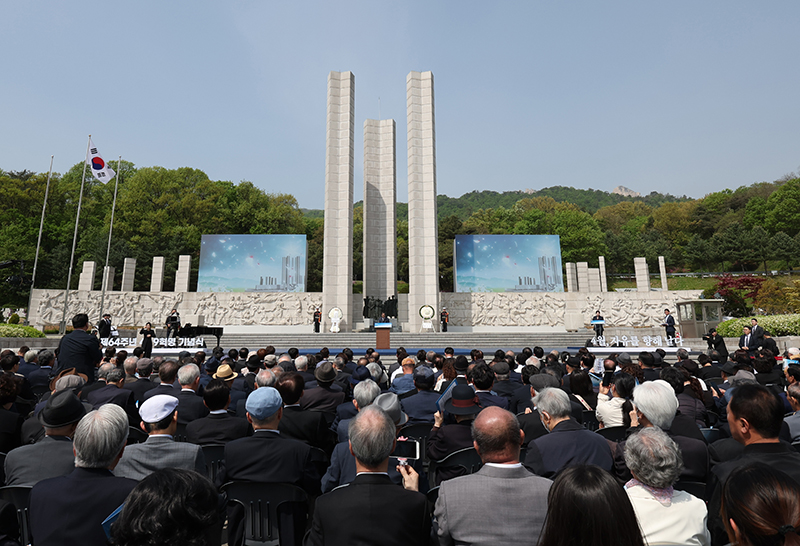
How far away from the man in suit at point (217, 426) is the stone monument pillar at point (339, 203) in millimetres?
16674

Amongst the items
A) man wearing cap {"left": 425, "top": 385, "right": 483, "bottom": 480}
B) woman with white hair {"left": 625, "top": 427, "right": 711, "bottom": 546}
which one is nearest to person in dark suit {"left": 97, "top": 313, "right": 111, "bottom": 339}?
man wearing cap {"left": 425, "top": 385, "right": 483, "bottom": 480}

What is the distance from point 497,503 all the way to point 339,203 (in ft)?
64.6

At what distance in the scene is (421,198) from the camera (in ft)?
68.6

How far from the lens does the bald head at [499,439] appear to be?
185 cm

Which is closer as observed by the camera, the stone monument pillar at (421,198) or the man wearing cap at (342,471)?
the man wearing cap at (342,471)

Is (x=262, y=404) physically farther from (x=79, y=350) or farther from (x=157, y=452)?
(x=79, y=350)

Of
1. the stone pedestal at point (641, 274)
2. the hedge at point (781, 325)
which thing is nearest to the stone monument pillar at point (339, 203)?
the hedge at point (781, 325)

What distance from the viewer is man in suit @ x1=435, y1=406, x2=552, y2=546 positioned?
5.49 feet

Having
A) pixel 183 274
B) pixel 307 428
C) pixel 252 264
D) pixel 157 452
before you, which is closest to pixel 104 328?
pixel 252 264

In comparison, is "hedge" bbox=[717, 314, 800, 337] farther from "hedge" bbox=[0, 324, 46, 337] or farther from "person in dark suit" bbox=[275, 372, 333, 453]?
"hedge" bbox=[0, 324, 46, 337]

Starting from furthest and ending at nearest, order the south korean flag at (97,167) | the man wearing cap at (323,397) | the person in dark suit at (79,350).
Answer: the south korean flag at (97,167) → the person in dark suit at (79,350) → the man wearing cap at (323,397)

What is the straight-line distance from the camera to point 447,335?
17625mm

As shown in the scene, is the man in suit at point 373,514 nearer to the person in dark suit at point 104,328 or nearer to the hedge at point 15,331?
the person in dark suit at point 104,328

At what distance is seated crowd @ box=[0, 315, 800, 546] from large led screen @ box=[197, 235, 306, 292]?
19.5 m
